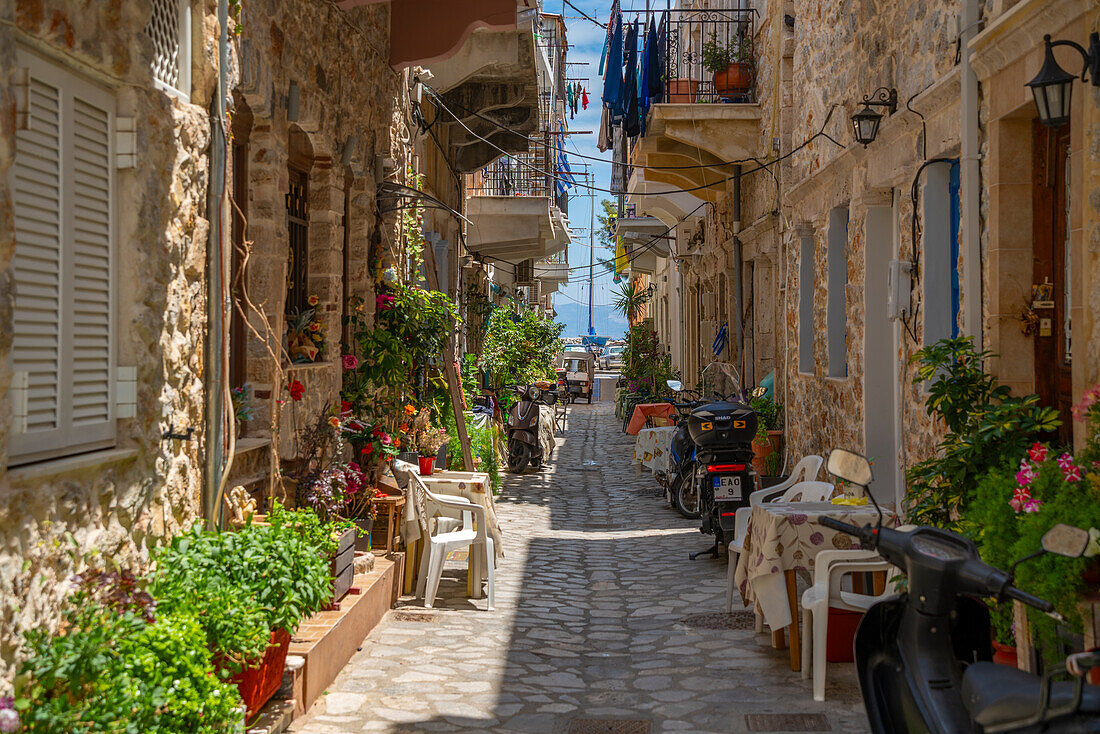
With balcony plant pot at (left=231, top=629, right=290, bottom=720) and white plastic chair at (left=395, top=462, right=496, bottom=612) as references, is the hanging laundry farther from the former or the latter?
balcony plant pot at (left=231, top=629, right=290, bottom=720)

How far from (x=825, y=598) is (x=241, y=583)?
9.83 ft

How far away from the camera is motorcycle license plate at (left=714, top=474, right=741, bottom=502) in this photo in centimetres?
893

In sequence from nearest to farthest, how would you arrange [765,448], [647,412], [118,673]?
[118,673] → [765,448] → [647,412]

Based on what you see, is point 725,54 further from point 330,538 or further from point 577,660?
point 330,538

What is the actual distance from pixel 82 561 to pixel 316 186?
4.64 metres

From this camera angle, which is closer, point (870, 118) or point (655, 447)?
point (870, 118)

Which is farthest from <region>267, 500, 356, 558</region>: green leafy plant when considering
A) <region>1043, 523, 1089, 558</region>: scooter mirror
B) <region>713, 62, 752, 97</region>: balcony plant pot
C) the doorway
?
<region>713, 62, 752, 97</region>: balcony plant pot

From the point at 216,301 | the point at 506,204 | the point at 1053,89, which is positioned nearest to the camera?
the point at 1053,89

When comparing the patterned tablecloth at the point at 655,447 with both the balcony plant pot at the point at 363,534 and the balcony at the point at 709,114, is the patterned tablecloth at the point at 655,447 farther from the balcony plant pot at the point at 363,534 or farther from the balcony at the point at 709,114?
the balcony plant pot at the point at 363,534

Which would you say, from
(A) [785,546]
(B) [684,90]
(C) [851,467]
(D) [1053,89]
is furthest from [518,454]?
(C) [851,467]

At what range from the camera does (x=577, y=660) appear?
6.50 metres

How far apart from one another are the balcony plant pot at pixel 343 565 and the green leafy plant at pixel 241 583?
1.02 m

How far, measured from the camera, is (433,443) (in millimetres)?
10312

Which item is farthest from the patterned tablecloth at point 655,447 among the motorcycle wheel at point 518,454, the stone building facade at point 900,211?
the motorcycle wheel at point 518,454
